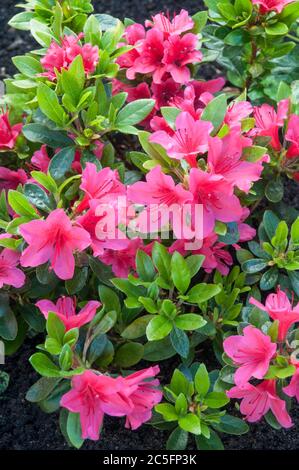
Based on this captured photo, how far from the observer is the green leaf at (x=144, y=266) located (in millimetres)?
1771

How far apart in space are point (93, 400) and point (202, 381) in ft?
0.99

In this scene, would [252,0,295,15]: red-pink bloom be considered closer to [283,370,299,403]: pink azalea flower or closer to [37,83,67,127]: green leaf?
[37,83,67,127]: green leaf

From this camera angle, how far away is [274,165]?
6.53 feet

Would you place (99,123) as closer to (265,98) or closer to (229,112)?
(229,112)

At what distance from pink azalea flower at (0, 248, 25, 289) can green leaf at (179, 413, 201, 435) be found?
1.70 feet

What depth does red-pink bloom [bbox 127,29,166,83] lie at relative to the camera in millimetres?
2051

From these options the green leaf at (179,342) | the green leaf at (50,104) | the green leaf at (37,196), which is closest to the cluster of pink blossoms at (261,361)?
the green leaf at (179,342)

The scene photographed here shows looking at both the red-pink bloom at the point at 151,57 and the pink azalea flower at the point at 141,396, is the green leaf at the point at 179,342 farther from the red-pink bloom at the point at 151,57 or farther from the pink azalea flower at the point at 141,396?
the red-pink bloom at the point at 151,57

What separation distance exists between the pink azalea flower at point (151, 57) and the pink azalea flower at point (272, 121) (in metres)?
0.31

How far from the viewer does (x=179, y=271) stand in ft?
5.65

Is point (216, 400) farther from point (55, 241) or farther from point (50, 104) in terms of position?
point (50, 104)

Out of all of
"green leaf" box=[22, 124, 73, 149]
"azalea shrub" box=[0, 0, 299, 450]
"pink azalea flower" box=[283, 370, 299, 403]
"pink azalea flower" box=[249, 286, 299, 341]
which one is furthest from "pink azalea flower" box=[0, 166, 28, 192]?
"pink azalea flower" box=[283, 370, 299, 403]

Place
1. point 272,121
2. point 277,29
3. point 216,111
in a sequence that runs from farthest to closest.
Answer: point 277,29
point 272,121
point 216,111

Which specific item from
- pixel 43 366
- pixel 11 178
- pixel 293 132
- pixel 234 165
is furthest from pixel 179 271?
pixel 11 178
